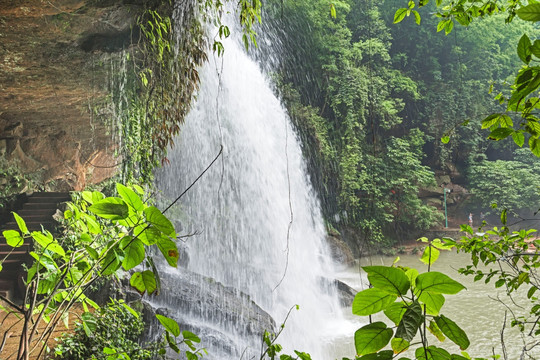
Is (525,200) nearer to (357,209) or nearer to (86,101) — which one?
(357,209)

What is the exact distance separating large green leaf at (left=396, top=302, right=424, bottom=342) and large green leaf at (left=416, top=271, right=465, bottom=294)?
4cm

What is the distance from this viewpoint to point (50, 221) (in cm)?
626

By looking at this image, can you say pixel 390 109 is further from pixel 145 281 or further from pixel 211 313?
pixel 145 281

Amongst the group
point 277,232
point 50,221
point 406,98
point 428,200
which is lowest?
point 50,221

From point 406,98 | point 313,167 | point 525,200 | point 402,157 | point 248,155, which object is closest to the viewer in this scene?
point 248,155

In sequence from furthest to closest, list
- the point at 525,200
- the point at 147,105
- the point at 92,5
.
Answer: the point at 525,200 < the point at 147,105 < the point at 92,5

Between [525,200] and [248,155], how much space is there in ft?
44.2

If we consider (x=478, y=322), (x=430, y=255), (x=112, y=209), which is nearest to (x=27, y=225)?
(x=112, y=209)

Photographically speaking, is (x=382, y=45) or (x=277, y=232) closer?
(x=277, y=232)

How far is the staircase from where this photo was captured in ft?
18.0

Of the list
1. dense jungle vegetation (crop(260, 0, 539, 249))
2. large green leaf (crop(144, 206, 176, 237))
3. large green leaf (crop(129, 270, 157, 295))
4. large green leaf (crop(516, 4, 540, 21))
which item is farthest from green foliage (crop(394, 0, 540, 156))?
dense jungle vegetation (crop(260, 0, 539, 249))

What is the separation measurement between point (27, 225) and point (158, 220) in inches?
256

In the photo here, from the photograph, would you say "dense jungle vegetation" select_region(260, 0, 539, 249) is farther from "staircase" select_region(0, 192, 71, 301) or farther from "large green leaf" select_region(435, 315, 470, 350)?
"large green leaf" select_region(435, 315, 470, 350)

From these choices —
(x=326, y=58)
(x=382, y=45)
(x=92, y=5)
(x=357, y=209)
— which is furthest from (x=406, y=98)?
(x=92, y=5)
